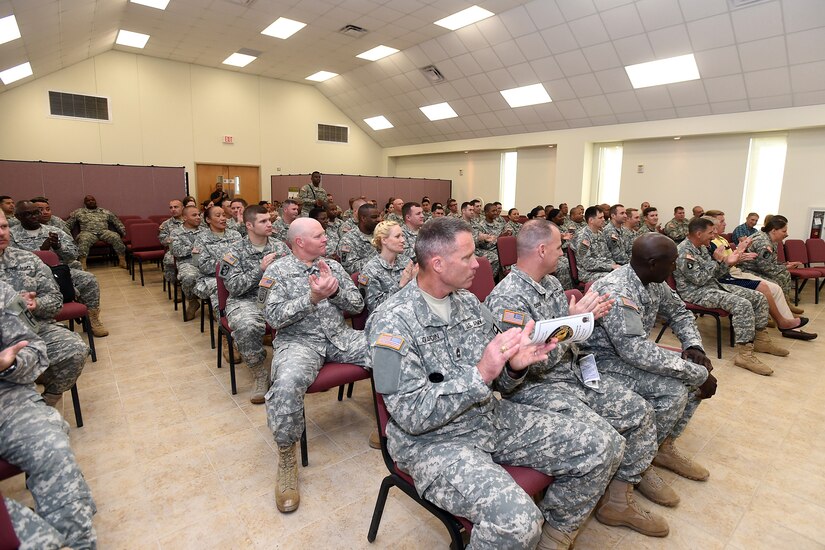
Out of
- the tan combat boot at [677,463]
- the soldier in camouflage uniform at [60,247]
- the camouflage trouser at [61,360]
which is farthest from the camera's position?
the soldier in camouflage uniform at [60,247]

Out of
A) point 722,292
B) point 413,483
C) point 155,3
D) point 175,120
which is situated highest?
point 155,3

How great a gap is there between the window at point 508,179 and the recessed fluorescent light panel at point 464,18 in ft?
14.9

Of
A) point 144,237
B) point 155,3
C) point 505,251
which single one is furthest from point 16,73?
point 505,251

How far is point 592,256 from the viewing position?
5.27 m

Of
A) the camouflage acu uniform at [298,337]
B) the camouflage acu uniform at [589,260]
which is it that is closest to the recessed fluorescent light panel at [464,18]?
the camouflage acu uniform at [589,260]

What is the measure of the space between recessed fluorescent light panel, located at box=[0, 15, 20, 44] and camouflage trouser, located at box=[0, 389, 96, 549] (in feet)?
20.0

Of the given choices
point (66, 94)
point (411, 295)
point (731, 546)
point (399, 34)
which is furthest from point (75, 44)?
point (731, 546)

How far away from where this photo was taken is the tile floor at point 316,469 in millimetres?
1940

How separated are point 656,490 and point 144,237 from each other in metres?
7.10

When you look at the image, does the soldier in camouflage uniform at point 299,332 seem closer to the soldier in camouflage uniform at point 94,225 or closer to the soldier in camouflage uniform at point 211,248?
the soldier in camouflage uniform at point 211,248

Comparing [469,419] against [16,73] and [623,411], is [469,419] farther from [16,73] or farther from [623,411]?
[16,73]

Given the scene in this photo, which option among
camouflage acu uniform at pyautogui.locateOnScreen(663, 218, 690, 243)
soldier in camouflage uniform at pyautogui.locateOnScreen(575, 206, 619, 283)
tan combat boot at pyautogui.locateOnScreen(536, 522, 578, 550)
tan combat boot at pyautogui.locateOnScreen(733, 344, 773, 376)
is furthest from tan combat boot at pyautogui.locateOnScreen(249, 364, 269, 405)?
camouflage acu uniform at pyautogui.locateOnScreen(663, 218, 690, 243)

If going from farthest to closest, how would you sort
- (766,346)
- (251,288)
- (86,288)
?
(86,288)
(766,346)
(251,288)

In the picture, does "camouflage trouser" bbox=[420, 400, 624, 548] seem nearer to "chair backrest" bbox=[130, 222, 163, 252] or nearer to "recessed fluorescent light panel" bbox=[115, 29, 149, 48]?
"chair backrest" bbox=[130, 222, 163, 252]
